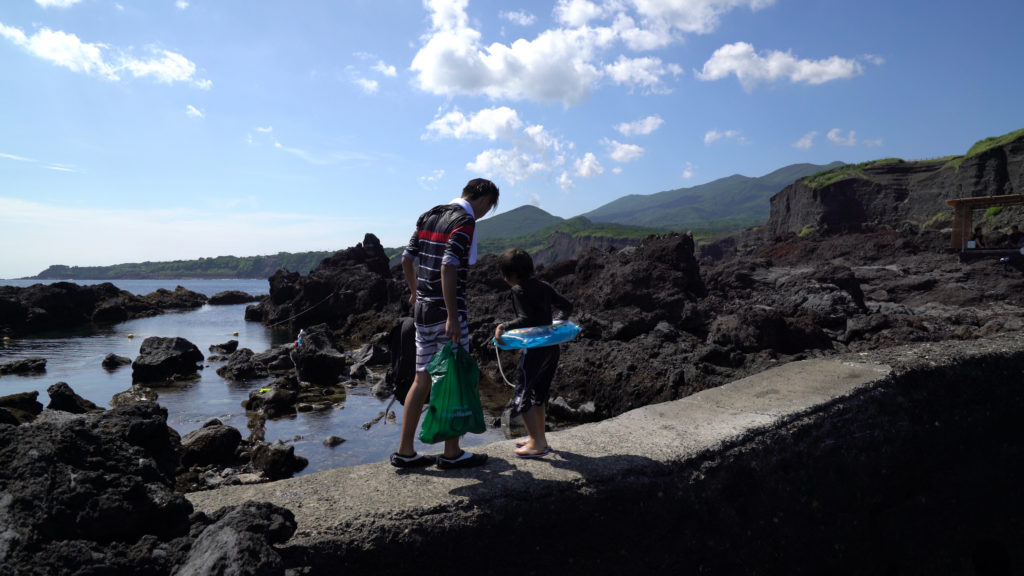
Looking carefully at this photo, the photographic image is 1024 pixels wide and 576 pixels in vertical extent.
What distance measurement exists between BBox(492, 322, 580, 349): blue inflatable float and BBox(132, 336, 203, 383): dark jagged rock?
551 inches

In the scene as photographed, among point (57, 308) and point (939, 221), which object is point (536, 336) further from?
point (939, 221)

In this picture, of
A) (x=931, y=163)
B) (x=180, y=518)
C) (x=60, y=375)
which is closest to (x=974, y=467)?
(x=180, y=518)

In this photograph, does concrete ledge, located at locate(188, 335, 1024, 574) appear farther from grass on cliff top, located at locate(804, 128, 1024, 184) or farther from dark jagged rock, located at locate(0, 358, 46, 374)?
grass on cliff top, located at locate(804, 128, 1024, 184)

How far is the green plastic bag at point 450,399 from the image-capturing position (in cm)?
297

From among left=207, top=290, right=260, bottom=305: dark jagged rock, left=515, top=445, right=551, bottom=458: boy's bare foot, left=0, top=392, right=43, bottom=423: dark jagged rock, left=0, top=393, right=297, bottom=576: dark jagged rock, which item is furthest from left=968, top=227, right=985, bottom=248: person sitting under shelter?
left=207, top=290, right=260, bottom=305: dark jagged rock

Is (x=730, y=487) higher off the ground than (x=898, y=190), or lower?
lower

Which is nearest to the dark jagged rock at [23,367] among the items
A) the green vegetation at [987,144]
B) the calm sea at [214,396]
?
the calm sea at [214,396]

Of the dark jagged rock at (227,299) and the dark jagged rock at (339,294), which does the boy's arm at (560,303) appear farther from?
the dark jagged rock at (227,299)

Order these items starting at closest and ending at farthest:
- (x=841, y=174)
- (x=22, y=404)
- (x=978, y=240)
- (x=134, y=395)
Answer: (x=22, y=404)
(x=134, y=395)
(x=978, y=240)
(x=841, y=174)

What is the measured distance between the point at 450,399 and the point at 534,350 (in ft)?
2.73

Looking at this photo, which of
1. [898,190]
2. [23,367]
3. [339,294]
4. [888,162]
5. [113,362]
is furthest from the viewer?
[888,162]

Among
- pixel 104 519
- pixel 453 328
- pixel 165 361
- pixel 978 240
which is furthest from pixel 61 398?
pixel 978 240

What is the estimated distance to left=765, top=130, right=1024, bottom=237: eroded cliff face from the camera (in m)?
32.5

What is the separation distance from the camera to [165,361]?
14.3m
